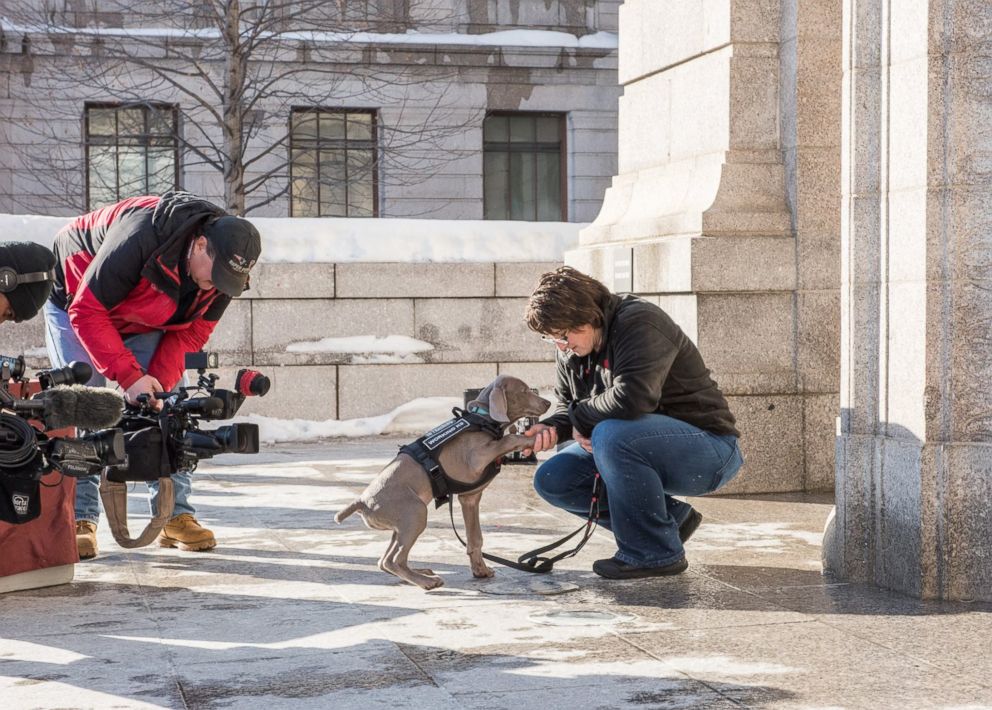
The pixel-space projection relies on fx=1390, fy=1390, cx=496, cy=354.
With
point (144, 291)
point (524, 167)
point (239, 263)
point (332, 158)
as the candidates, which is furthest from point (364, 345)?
point (524, 167)

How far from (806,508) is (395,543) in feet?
9.79

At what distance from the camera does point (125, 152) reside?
19.0m

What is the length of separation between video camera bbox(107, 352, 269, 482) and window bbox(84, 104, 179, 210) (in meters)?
14.2

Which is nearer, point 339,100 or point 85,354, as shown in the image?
point 85,354

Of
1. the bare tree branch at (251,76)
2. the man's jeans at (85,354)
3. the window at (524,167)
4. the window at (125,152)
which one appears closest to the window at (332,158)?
the bare tree branch at (251,76)

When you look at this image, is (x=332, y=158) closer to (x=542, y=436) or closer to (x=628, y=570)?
(x=542, y=436)

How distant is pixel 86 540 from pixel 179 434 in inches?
64.5

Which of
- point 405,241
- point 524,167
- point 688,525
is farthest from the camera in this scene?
point 524,167

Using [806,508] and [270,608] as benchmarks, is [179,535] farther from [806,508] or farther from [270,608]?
[806,508]

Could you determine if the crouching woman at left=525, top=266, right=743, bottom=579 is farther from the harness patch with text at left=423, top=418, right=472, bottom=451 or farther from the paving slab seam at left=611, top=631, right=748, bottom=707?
the paving slab seam at left=611, top=631, right=748, bottom=707

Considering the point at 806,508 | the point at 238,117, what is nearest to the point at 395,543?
the point at 806,508

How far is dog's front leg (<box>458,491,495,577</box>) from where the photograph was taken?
5.57m

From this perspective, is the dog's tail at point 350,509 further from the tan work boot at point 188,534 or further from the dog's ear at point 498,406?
the tan work boot at point 188,534

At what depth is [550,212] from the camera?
21.3 metres
